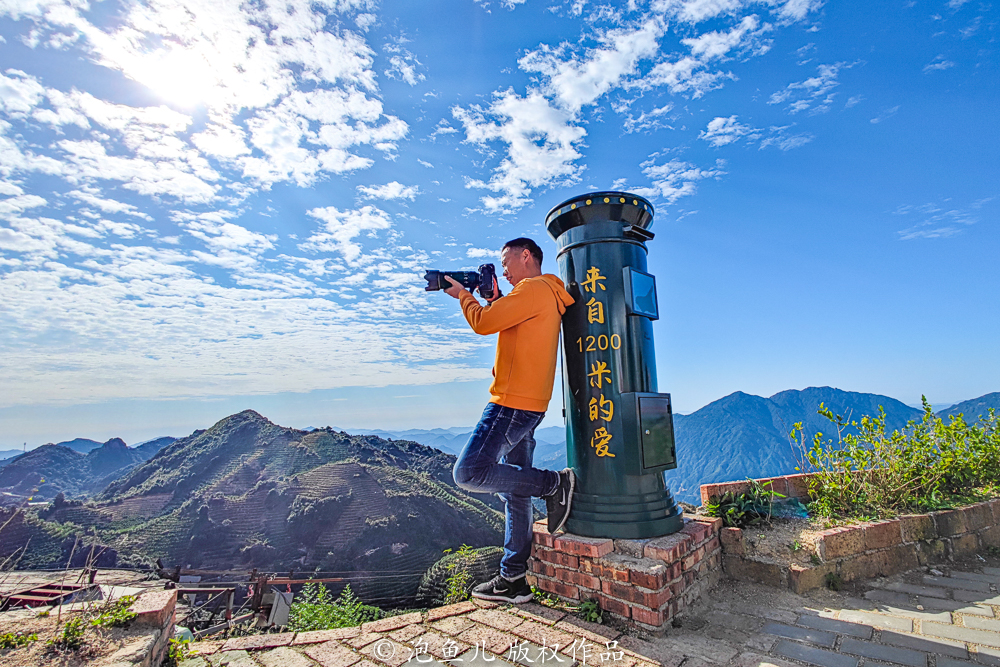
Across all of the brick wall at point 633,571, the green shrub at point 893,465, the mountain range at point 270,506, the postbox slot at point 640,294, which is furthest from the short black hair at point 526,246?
the mountain range at point 270,506

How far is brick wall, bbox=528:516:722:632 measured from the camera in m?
2.13

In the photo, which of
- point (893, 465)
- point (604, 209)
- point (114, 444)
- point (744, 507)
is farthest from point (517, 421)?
point (114, 444)

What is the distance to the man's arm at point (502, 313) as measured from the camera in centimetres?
245

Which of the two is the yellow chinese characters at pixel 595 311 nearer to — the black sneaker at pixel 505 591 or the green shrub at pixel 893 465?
the black sneaker at pixel 505 591

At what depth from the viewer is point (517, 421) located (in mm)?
2479

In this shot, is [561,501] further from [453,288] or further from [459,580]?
[453,288]

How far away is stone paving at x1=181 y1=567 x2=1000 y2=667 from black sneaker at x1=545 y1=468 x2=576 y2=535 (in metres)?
0.43

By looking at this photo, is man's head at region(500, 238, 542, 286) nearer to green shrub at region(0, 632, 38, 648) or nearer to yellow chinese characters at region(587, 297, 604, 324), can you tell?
yellow chinese characters at region(587, 297, 604, 324)

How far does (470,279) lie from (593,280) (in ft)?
2.39

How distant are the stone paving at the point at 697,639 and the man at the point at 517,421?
11.9 inches

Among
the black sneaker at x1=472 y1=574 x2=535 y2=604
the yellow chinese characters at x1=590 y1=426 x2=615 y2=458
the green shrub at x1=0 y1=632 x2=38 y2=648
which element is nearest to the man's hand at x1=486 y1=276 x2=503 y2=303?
the yellow chinese characters at x1=590 y1=426 x2=615 y2=458

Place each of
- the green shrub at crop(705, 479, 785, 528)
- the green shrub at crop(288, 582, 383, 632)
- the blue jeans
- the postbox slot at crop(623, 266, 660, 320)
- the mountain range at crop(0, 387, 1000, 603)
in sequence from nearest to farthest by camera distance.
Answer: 1. the blue jeans
2. the postbox slot at crop(623, 266, 660, 320)
3. the green shrub at crop(705, 479, 785, 528)
4. the green shrub at crop(288, 582, 383, 632)
5. the mountain range at crop(0, 387, 1000, 603)

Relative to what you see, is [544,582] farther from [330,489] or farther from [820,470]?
[330,489]

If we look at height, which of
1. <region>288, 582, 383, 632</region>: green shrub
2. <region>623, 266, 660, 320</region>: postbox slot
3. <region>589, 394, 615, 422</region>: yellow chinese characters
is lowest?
<region>288, 582, 383, 632</region>: green shrub
